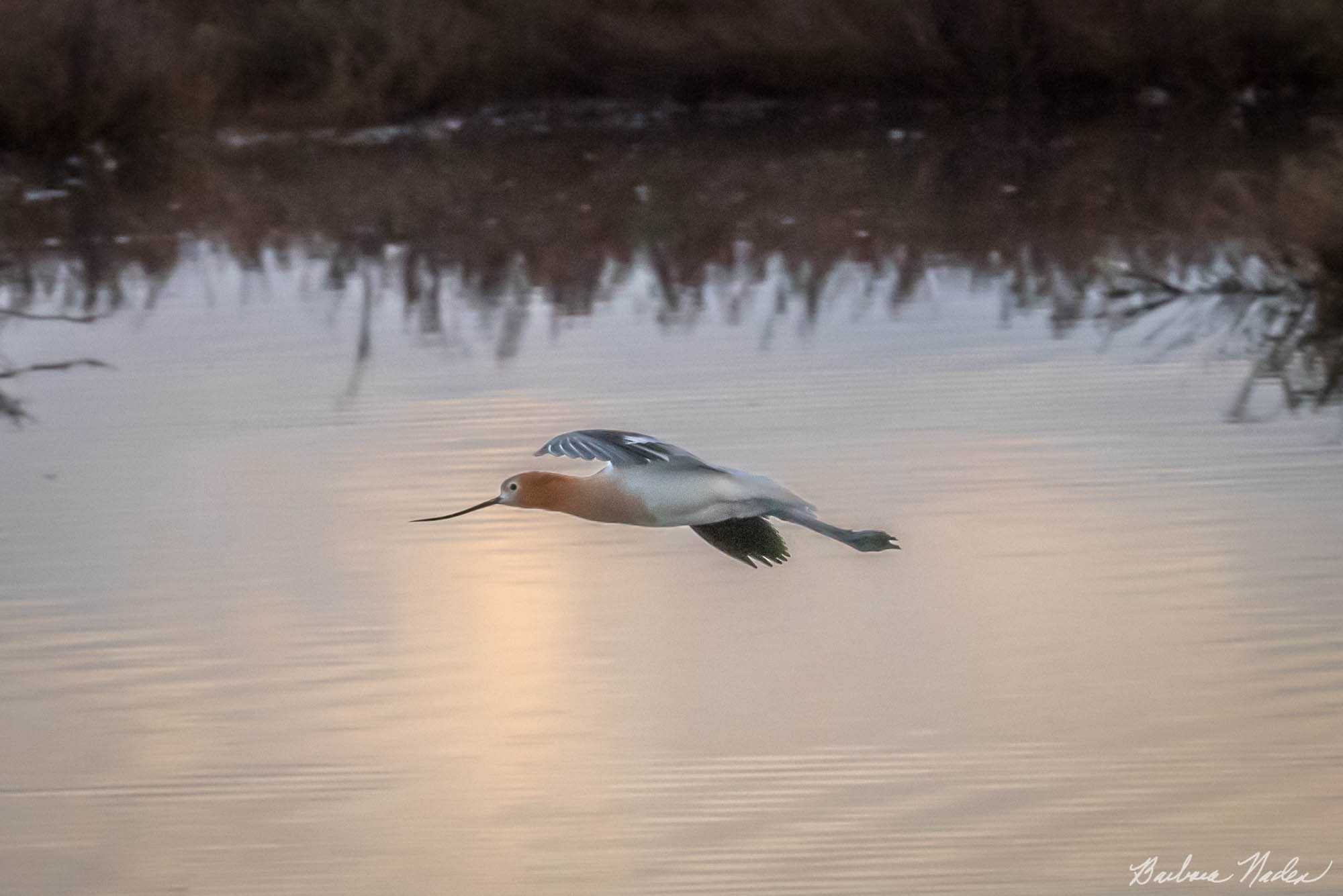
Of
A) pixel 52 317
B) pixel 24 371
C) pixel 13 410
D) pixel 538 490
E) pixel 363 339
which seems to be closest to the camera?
pixel 538 490

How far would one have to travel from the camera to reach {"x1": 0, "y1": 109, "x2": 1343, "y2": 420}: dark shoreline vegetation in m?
8.04

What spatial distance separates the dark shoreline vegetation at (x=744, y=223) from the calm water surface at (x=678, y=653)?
32.6 inches

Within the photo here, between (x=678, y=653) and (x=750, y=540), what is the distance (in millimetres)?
743

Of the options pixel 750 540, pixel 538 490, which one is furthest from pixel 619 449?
pixel 750 540

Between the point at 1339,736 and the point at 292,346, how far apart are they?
14.6 ft

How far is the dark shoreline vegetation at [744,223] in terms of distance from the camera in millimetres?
8039

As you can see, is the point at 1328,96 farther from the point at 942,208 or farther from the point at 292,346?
the point at 292,346

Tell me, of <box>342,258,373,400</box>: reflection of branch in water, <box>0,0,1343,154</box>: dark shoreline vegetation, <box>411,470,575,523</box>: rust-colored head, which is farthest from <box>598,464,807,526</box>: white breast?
<box>0,0,1343,154</box>: dark shoreline vegetation

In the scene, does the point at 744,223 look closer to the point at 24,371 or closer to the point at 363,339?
the point at 363,339

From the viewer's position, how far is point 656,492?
12.5 feet
